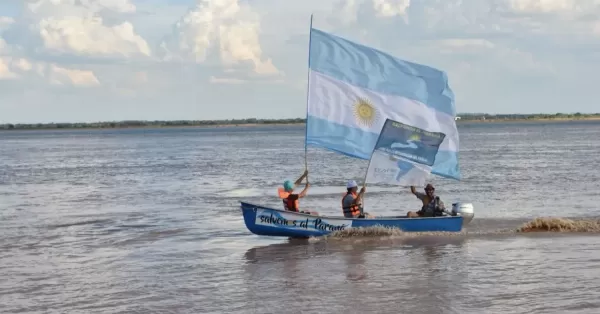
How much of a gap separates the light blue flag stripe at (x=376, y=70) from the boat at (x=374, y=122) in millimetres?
21

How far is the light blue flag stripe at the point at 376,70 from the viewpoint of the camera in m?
18.8

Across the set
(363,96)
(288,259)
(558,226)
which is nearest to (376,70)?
(363,96)

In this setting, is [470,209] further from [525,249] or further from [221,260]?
[221,260]

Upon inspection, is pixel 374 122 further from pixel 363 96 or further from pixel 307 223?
pixel 307 223

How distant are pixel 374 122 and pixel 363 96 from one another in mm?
609

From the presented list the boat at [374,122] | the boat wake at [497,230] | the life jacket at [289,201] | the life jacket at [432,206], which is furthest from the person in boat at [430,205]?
the life jacket at [289,201]

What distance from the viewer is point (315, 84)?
18.8 m

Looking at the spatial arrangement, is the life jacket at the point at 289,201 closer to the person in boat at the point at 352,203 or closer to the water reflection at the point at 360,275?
the water reflection at the point at 360,275

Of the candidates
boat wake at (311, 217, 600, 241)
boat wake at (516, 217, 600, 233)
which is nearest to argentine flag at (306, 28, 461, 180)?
boat wake at (311, 217, 600, 241)

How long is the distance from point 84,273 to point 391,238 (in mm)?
6544

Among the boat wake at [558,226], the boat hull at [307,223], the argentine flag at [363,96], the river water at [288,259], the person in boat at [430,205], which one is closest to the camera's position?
the river water at [288,259]

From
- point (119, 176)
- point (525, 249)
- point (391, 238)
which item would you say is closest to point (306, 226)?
point (391, 238)

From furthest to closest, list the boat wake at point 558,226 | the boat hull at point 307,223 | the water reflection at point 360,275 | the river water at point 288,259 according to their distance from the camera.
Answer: the boat wake at point 558,226
the boat hull at point 307,223
the river water at point 288,259
the water reflection at point 360,275

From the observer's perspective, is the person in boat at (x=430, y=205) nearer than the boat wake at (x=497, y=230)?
No
